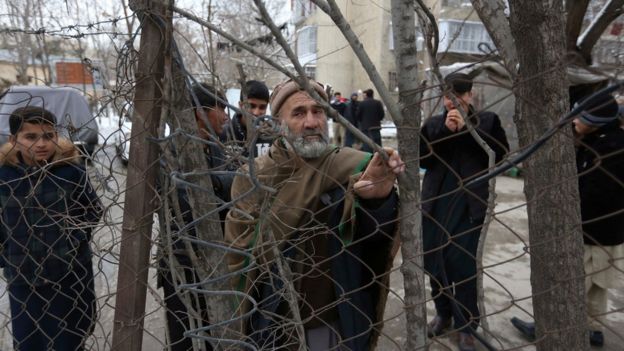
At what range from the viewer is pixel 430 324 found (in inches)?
123

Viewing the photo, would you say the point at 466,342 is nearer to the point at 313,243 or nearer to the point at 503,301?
the point at 503,301

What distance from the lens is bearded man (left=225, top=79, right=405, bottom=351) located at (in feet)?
4.87

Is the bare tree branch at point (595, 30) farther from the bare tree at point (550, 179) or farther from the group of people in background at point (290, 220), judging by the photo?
the bare tree at point (550, 179)

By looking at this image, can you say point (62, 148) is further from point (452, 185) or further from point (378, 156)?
point (452, 185)

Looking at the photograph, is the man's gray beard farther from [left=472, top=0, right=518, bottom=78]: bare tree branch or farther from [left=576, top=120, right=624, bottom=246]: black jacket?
[left=576, top=120, right=624, bottom=246]: black jacket

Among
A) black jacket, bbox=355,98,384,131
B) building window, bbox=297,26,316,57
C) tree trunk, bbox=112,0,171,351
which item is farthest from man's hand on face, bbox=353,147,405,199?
building window, bbox=297,26,316,57

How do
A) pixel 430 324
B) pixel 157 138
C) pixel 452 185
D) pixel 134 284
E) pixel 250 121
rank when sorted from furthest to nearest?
pixel 430 324, pixel 452 185, pixel 134 284, pixel 157 138, pixel 250 121

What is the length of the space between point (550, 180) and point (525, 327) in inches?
97.8

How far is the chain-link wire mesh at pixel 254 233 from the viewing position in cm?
117

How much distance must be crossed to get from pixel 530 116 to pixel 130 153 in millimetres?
1210

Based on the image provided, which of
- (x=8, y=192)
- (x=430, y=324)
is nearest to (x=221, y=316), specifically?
(x=8, y=192)

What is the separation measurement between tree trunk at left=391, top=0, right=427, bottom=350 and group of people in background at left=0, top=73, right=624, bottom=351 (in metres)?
0.05

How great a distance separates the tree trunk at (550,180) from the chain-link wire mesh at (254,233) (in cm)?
4

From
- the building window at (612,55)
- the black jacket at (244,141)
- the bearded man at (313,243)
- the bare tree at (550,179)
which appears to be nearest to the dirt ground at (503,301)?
the bearded man at (313,243)
